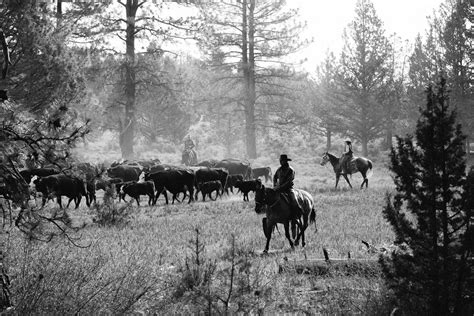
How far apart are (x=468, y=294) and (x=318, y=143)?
57613 mm

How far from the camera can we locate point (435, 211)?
5836 millimetres

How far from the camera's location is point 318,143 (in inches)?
2482

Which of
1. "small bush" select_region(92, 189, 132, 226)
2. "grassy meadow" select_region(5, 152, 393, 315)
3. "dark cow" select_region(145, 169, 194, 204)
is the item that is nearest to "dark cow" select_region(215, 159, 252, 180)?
"dark cow" select_region(145, 169, 194, 204)

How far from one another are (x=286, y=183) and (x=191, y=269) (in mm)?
3874

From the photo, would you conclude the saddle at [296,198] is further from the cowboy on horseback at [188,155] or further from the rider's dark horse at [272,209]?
the cowboy on horseback at [188,155]

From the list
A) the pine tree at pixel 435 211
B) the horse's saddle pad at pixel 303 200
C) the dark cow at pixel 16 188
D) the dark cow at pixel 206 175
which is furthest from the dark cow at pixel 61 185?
the pine tree at pixel 435 211

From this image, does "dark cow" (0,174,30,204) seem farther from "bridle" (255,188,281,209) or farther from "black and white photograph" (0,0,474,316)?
"bridle" (255,188,281,209)

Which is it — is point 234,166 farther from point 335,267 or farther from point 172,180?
point 335,267

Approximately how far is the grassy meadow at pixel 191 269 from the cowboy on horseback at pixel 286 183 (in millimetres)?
811

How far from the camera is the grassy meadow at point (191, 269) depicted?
6.11 metres

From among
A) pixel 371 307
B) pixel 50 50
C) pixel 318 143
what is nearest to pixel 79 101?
pixel 50 50

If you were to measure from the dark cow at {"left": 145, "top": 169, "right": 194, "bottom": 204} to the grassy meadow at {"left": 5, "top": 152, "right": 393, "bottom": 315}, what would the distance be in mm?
5165

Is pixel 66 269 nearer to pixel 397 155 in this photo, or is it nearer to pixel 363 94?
pixel 397 155

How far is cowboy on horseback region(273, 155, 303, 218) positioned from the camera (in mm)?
11062
